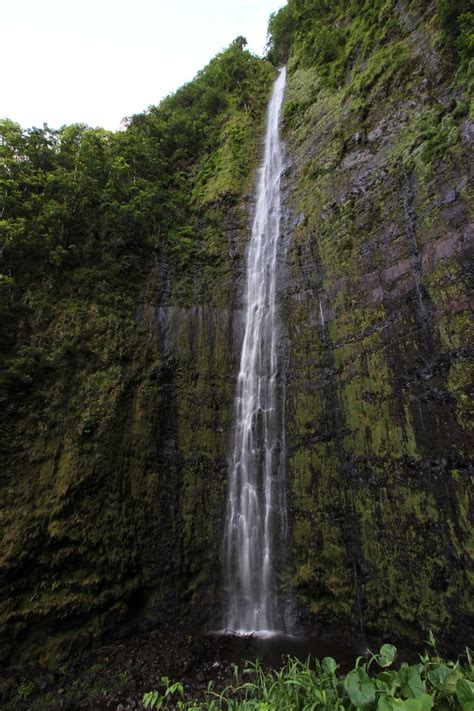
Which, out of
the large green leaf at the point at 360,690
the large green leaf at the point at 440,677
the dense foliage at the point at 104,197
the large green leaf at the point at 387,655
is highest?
the dense foliage at the point at 104,197

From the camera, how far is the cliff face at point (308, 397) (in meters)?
5.37

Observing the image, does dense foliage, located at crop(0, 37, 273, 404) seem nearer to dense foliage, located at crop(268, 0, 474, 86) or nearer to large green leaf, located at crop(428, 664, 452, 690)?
dense foliage, located at crop(268, 0, 474, 86)

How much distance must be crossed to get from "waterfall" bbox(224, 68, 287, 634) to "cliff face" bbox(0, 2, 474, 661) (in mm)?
314

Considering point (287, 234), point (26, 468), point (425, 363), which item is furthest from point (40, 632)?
point (287, 234)

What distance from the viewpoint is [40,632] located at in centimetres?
600

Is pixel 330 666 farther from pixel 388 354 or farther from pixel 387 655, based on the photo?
pixel 388 354

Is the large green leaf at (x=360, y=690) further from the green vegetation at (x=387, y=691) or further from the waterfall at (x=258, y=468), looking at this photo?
the waterfall at (x=258, y=468)

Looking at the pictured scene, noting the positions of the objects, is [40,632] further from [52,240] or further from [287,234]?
[287,234]

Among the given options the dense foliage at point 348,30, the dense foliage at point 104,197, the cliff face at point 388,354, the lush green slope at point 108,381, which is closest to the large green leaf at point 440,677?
the cliff face at point 388,354

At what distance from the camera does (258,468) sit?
7902mm

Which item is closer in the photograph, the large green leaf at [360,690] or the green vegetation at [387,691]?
the green vegetation at [387,691]

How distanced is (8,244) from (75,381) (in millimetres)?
3554

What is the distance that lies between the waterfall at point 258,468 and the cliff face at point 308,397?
0.31 m

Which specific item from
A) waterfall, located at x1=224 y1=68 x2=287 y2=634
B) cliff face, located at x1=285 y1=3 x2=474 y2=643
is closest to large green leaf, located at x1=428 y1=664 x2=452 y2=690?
cliff face, located at x1=285 y1=3 x2=474 y2=643
